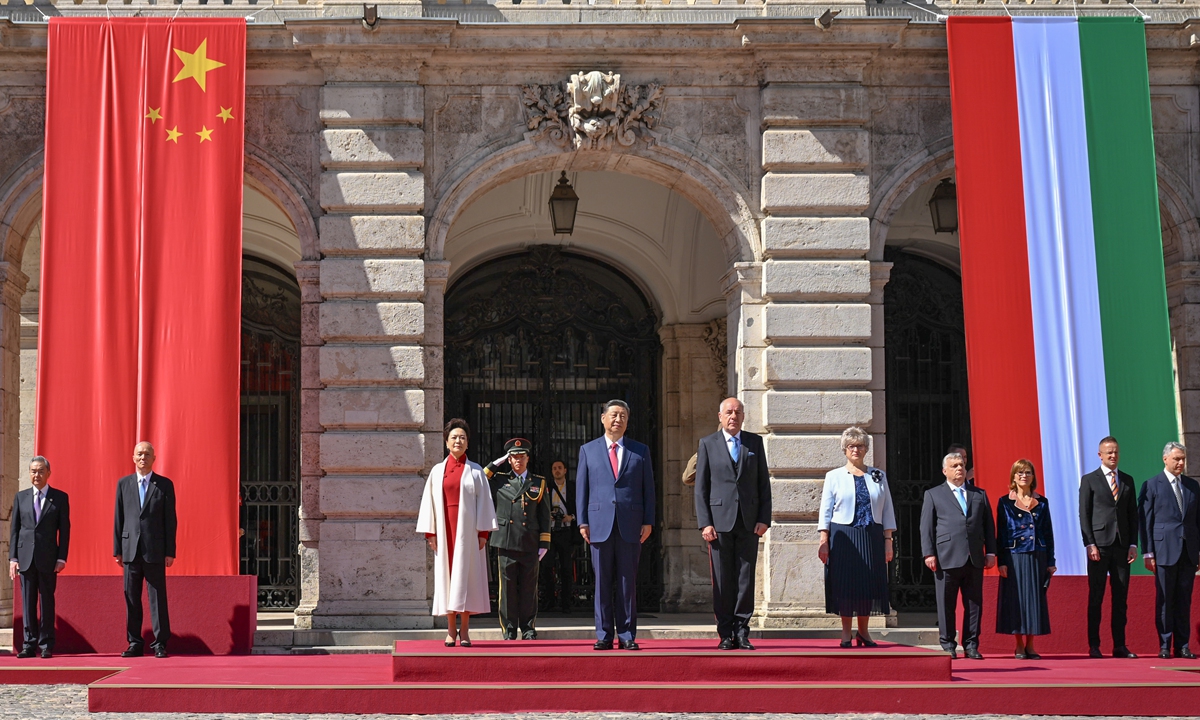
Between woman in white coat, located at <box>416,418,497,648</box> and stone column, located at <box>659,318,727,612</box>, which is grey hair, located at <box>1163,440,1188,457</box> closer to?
woman in white coat, located at <box>416,418,497,648</box>

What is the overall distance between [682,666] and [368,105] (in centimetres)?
650

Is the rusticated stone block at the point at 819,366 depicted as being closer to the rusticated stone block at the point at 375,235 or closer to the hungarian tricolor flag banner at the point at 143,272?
the rusticated stone block at the point at 375,235

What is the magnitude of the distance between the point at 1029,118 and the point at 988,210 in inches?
38.6

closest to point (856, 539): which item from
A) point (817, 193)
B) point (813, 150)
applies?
point (817, 193)

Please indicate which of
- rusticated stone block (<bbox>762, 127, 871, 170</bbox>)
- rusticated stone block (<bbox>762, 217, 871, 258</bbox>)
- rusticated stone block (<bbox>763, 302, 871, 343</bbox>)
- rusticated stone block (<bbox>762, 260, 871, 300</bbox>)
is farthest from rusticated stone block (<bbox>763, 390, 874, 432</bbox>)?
rusticated stone block (<bbox>762, 127, 871, 170</bbox>)

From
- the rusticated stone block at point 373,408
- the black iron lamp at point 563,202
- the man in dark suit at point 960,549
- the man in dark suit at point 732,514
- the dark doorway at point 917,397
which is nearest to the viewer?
the man in dark suit at point 732,514

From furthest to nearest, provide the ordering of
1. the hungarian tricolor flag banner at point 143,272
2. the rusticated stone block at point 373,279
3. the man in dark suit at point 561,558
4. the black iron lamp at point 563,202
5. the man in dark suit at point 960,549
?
the man in dark suit at point 561,558, the black iron lamp at point 563,202, the rusticated stone block at point 373,279, the hungarian tricolor flag banner at point 143,272, the man in dark suit at point 960,549

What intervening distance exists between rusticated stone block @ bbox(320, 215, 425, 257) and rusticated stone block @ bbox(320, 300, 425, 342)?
→ 0.51 m

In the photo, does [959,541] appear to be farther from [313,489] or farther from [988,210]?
[313,489]

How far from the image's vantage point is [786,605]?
43.5 ft

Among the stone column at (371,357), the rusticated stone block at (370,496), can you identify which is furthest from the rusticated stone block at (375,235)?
the rusticated stone block at (370,496)

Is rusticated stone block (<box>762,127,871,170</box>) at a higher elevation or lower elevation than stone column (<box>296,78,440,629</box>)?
higher

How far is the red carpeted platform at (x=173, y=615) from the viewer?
487 inches

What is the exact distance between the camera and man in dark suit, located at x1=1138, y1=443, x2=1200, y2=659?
467 inches
